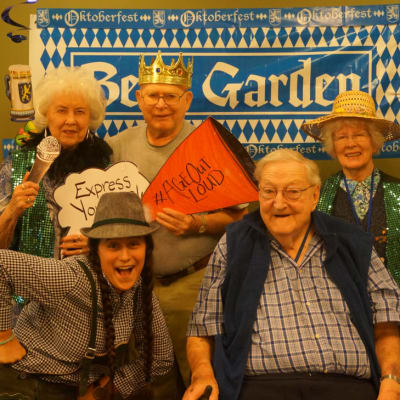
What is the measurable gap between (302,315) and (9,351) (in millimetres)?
1151

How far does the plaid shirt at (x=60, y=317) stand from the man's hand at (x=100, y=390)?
3 cm

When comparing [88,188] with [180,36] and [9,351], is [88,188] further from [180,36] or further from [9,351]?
[180,36]

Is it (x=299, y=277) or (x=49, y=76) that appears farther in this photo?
(x=49, y=76)

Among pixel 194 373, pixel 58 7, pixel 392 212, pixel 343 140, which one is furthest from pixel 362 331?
pixel 58 7

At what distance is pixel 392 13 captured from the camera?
3510 millimetres

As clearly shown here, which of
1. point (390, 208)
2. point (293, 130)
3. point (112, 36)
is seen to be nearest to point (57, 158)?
point (112, 36)

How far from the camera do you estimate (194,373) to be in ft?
7.41

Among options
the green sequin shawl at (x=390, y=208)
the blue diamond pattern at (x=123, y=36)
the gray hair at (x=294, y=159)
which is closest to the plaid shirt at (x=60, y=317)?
the gray hair at (x=294, y=159)

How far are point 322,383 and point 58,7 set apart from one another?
2.79 metres

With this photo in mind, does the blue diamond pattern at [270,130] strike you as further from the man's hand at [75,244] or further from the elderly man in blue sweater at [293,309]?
the man's hand at [75,244]

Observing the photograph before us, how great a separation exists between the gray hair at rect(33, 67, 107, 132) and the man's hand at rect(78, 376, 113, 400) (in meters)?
1.37

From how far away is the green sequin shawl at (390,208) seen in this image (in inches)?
116

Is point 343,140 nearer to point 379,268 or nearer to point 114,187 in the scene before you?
point 379,268

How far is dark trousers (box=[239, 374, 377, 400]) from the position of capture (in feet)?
6.99
